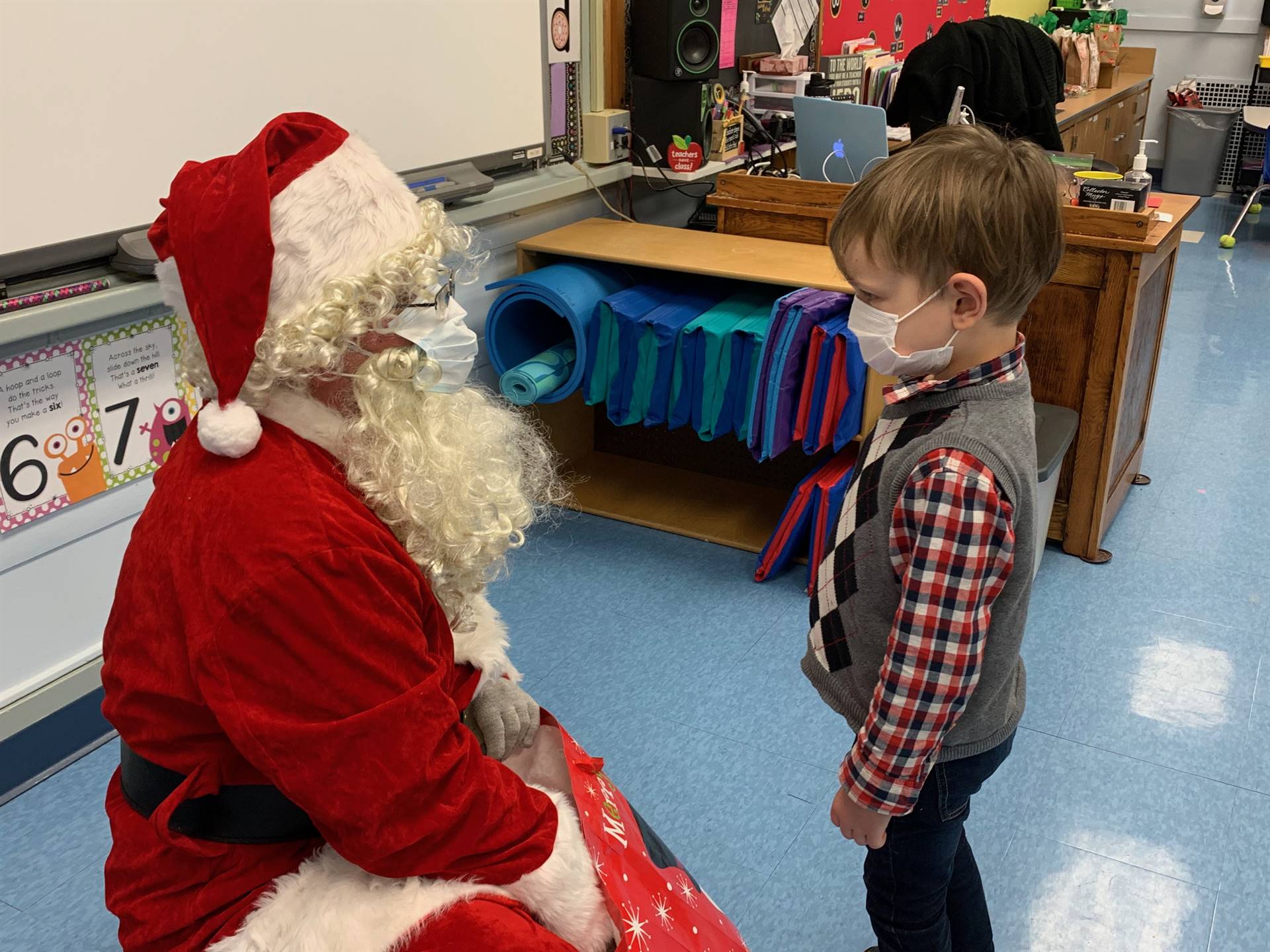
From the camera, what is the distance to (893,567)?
1.16 meters

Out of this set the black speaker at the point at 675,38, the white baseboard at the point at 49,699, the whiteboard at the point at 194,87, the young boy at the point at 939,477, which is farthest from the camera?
the black speaker at the point at 675,38

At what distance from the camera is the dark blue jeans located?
1249mm

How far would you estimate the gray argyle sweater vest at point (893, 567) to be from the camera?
1108 millimetres

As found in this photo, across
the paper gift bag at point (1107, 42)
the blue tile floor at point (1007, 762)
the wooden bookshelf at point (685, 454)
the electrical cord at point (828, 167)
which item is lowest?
the blue tile floor at point (1007, 762)

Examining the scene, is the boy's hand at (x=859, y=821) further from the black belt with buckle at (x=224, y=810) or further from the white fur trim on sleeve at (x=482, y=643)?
the black belt with buckle at (x=224, y=810)

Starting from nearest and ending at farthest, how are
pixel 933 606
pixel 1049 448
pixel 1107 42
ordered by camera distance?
1. pixel 933 606
2. pixel 1049 448
3. pixel 1107 42

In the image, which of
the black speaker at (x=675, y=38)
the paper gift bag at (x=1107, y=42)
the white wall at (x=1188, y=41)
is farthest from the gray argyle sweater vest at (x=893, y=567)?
the white wall at (x=1188, y=41)

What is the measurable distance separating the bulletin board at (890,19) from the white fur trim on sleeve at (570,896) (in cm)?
388

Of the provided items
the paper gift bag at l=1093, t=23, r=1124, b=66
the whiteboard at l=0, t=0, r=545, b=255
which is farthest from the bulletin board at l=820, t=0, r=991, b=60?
the whiteboard at l=0, t=0, r=545, b=255

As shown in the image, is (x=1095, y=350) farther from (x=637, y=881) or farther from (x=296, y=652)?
(x=296, y=652)

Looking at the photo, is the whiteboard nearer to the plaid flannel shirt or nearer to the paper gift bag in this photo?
the plaid flannel shirt

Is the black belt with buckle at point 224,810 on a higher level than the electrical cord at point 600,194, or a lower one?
lower

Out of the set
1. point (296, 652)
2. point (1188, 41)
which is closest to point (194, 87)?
point (296, 652)

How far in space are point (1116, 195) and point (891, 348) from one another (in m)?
1.81
